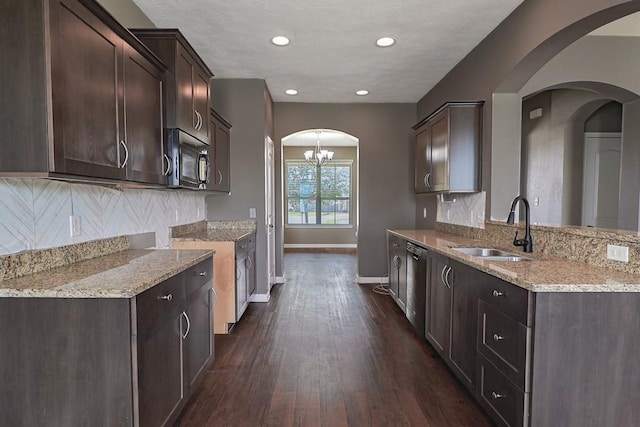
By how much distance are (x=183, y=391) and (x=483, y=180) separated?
→ 2.97 m

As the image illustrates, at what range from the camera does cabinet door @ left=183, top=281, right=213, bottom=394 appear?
82.0 inches

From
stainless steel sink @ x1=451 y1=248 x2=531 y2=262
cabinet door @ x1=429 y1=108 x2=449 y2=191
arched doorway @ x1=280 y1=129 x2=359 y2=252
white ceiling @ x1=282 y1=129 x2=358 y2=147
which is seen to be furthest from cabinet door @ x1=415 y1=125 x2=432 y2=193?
arched doorway @ x1=280 y1=129 x2=359 y2=252

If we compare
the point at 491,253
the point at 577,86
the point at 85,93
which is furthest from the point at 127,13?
the point at 577,86

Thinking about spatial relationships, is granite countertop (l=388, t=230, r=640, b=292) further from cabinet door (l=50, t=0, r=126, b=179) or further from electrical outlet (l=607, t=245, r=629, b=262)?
cabinet door (l=50, t=0, r=126, b=179)

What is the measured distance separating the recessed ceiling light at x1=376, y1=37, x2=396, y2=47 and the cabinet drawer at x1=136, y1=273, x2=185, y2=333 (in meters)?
2.69

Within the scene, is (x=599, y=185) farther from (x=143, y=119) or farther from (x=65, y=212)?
(x=65, y=212)

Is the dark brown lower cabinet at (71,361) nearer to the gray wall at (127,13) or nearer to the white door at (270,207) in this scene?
the gray wall at (127,13)

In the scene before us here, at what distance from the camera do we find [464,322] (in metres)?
2.33

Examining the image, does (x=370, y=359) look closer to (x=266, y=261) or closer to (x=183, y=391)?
(x=183, y=391)

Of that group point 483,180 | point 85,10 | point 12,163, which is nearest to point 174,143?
point 85,10

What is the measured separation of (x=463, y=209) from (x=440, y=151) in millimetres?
725

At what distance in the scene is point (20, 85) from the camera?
1.31 m

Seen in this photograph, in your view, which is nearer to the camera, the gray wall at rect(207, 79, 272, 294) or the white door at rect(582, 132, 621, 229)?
the gray wall at rect(207, 79, 272, 294)

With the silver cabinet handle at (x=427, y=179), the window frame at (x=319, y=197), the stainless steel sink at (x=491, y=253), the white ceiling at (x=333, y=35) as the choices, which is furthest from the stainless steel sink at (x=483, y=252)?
the window frame at (x=319, y=197)
